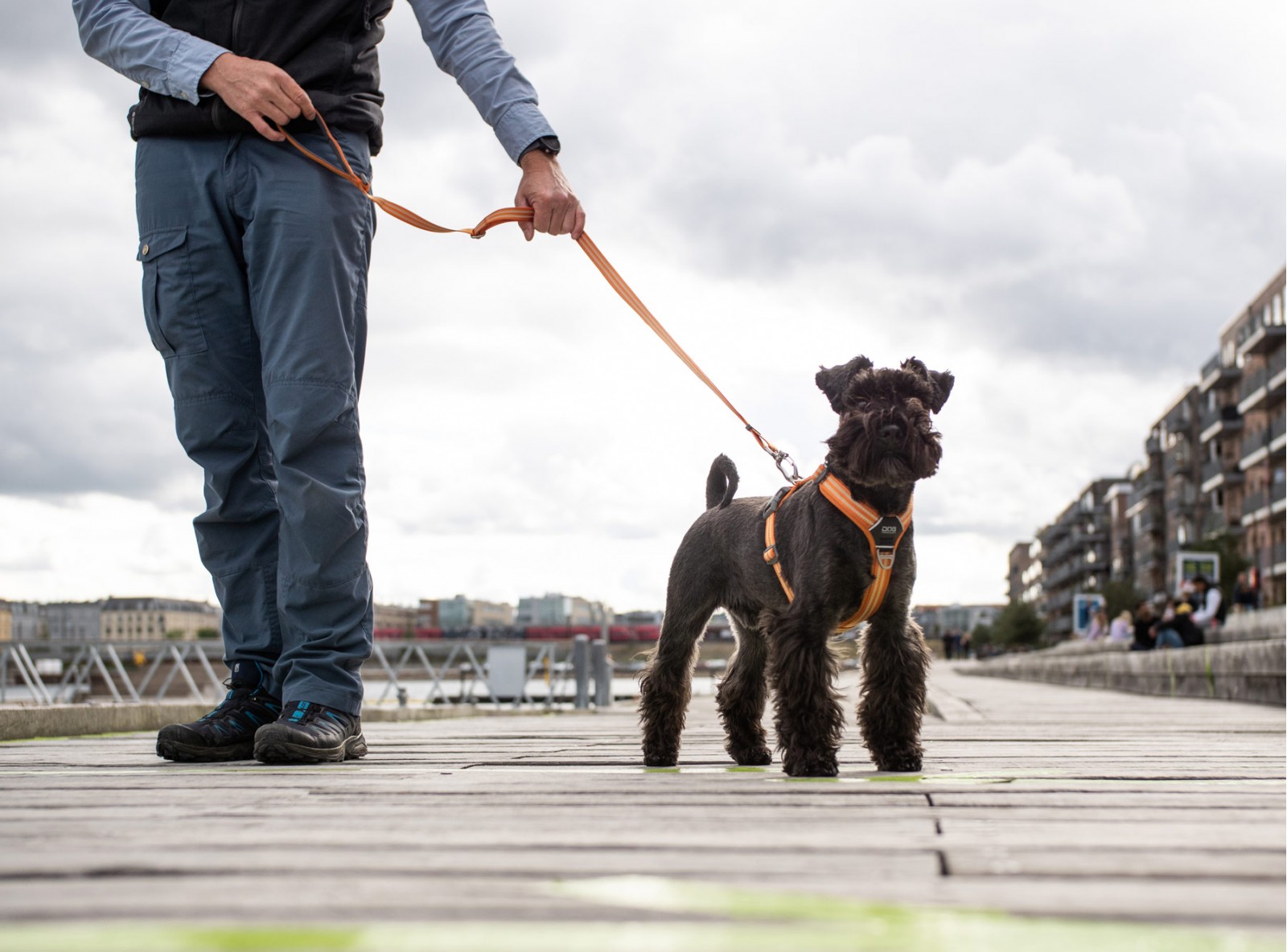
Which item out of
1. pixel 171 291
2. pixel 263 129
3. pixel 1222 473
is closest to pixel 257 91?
pixel 263 129

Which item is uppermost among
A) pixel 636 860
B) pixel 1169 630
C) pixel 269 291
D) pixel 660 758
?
pixel 269 291

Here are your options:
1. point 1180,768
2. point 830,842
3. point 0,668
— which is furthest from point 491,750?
point 0,668

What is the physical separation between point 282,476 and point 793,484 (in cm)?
163

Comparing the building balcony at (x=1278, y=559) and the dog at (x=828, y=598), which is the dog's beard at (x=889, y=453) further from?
the building balcony at (x=1278, y=559)

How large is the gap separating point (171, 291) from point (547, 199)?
1.23 m

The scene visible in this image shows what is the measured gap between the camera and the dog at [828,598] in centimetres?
351

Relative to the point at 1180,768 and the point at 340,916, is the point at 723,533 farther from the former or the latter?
the point at 340,916

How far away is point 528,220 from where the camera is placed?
403 centimetres

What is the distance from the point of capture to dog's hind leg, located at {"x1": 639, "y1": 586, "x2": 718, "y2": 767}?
407cm

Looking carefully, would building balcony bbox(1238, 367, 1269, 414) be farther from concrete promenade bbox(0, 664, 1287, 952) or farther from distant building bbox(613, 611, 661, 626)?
concrete promenade bbox(0, 664, 1287, 952)

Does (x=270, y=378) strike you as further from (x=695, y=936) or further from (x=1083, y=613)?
(x=1083, y=613)

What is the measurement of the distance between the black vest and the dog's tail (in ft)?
5.69

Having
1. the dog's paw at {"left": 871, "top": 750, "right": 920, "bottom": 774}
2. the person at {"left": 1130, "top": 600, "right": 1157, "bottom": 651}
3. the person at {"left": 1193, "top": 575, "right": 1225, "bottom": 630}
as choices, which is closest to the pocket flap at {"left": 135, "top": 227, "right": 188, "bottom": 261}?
the dog's paw at {"left": 871, "top": 750, "right": 920, "bottom": 774}

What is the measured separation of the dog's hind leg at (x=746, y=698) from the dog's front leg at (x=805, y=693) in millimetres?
480
